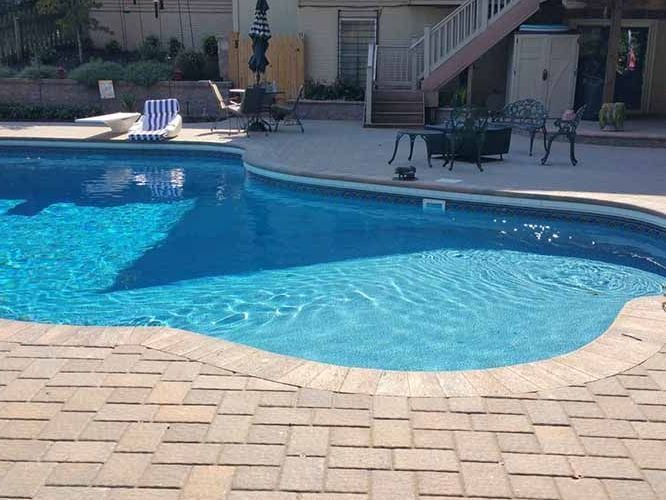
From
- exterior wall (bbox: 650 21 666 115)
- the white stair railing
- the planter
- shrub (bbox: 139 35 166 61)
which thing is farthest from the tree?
exterior wall (bbox: 650 21 666 115)

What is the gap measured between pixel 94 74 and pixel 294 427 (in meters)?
15.8

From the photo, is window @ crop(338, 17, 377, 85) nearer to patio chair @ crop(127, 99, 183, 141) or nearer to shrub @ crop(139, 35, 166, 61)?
shrub @ crop(139, 35, 166, 61)

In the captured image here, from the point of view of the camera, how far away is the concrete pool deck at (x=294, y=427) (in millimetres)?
2848

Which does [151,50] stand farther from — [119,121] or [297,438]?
[297,438]

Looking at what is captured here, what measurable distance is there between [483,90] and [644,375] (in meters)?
14.8

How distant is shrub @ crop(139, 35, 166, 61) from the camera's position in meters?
19.6

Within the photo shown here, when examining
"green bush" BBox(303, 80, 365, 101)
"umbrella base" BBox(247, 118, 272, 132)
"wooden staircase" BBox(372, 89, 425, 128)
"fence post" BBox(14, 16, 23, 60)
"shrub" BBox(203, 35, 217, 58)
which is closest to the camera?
"umbrella base" BBox(247, 118, 272, 132)

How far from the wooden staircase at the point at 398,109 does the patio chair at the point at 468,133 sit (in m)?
5.20

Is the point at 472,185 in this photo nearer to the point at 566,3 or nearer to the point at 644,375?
the point at 644,375

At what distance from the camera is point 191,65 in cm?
1822

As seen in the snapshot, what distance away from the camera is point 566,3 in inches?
571

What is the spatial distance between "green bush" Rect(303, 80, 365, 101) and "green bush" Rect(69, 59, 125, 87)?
15.8 feet

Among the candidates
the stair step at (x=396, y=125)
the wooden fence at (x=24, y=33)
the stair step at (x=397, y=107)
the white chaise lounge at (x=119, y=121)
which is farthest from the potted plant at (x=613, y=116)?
the wooden fence at (x=24, y=33)

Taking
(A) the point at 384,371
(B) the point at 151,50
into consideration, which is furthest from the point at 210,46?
(A) the point at 384,371
